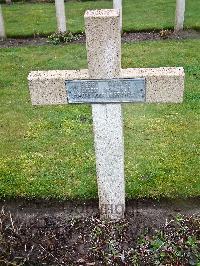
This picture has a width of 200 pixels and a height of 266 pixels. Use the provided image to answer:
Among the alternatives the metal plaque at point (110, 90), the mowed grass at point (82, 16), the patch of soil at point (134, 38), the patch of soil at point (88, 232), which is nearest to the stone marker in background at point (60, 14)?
the patch of soil at point (134, 38)

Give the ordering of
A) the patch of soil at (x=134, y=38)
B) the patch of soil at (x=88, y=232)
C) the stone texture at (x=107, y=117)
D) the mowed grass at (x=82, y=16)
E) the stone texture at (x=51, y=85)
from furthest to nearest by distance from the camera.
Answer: the mowed grass at (x=82, y=16) → the patch of soil at (x=134, y=38) → the patch of soil at (x=88, y=232) → the stone texture at (x=51, y=85) → the stone texture at (x=107, y=117)

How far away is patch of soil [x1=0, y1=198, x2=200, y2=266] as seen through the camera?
4689 millimetres

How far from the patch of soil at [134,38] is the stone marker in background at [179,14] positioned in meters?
0.17

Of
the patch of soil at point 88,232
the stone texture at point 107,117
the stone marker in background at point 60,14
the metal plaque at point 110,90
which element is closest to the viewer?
the stone texture at point 107,117

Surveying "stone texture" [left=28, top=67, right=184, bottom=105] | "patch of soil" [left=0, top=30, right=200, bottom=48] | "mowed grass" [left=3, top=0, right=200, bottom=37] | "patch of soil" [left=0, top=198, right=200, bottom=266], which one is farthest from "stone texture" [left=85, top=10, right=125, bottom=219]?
"mowed grass" [left=3, top=0, right=200, bottom=37]

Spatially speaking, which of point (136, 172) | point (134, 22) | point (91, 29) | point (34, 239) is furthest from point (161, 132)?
point (134, 22)

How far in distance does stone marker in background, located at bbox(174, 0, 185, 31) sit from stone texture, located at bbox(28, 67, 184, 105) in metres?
8.15

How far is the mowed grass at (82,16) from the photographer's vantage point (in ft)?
41.8

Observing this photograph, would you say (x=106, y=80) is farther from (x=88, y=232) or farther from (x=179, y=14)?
(x=179, y=14)

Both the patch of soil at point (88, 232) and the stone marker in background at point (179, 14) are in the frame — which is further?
the stone marker in background at point (179, 14)

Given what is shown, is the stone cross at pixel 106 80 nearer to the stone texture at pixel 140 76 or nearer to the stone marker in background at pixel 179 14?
the stone texture at pixel 140 76

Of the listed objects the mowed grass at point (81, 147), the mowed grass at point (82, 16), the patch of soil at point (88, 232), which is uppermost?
the mowed grass at point (82, 16)

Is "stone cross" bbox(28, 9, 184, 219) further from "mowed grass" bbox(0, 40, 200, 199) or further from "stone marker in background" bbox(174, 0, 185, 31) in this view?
"stone marker in background" bbox(174, 0, 185, 31)

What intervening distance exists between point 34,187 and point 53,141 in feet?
4.28
